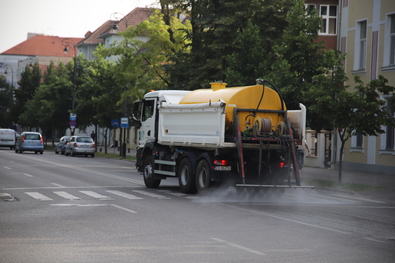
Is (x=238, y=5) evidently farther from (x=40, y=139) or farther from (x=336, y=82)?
(x=40, y=139)

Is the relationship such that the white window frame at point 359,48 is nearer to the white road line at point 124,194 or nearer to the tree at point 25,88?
the white road line at point 124,194

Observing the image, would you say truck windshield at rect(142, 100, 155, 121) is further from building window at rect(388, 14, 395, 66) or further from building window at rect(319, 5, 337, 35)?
building window at rect(319, 5, 337, 35)

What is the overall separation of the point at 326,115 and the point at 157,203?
970 centimetres

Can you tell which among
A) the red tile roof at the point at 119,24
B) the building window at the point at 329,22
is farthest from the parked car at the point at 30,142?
the red tile roof at the point at 119,24

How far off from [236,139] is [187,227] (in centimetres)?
579

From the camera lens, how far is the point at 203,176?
17359 millimetres

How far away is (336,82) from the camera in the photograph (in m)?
23.6

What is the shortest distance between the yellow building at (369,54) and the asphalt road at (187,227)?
42.1ft

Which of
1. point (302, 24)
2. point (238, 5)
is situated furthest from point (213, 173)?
point (238, 5)

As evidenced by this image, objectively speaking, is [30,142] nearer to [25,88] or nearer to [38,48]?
[25,88]

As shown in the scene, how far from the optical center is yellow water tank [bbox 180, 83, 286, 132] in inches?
667

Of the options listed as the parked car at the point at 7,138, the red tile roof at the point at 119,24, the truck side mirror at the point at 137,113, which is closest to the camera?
the truck side mirror at the point at 137,113

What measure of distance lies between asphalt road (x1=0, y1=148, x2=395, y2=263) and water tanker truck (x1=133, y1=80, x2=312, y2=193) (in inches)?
23.6

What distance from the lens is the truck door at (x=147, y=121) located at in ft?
67.7
